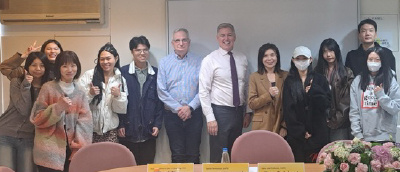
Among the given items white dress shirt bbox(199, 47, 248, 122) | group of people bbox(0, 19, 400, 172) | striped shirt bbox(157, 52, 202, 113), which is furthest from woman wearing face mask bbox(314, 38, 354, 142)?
striped shirt bbox(157, 52, 202, 113)

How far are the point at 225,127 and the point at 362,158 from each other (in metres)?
2.19

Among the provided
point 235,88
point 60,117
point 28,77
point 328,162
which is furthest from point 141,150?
point 328,162

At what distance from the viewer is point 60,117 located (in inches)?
145

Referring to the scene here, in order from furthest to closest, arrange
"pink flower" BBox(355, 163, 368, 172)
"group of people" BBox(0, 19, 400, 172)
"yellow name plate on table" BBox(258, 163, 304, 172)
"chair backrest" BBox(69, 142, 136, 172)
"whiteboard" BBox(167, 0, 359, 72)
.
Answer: "whiteboard" BBox(167, 0, 359, 72) → "group of people" BBox(0, 19, 400, 172) → "chair backrest" BBox(69, 142, 136, 172) → "yellow name plate on table" BBox(258, 163, 304, 172) → "pink flower" BBox(355, 163, 368, 172)

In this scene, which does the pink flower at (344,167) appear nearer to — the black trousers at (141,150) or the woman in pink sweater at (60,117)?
the woman in pink sweater at (60,117)

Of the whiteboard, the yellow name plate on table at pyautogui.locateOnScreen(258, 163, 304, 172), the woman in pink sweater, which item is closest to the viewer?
the yellow name plate on table at pyautogui.locateOnScreen(258, 163, 304, 172)

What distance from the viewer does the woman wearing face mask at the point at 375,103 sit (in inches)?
150

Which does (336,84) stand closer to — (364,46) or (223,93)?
(364,46)

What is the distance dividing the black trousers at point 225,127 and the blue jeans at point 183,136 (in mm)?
193

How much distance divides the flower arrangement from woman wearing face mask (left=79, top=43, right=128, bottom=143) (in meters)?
2.38

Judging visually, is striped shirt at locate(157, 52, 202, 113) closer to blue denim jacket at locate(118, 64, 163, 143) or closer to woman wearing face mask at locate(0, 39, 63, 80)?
blue denim jacket at locate(118, 64, 163, 143)

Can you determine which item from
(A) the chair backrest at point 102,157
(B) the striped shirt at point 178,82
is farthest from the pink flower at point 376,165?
(B) the striped shirt at point 178,82

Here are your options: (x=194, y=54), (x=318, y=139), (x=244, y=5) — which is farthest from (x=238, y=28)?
(x=318, y=139)

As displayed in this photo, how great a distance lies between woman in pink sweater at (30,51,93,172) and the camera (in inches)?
145
